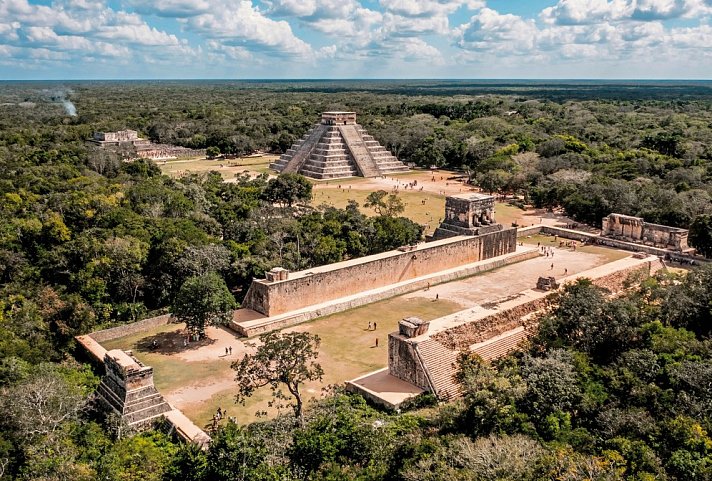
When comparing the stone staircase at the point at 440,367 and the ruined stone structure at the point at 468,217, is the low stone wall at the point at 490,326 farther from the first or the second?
the ruined stone structure at the point at 468,217

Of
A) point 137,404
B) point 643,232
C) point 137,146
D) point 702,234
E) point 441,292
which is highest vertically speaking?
point 137,146

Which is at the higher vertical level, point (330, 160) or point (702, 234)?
point (330, 160)

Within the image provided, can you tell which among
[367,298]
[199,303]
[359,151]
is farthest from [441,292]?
[359,151]

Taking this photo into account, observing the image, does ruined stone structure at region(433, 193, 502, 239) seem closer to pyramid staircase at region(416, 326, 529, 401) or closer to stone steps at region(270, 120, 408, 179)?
pyramid staircase at region(416, 326, 529, 401)

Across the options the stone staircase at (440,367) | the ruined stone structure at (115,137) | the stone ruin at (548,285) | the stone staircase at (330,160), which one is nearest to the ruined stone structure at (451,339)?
the stone staircase at (440,367)

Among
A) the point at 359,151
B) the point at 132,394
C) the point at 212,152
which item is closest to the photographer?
the point at 132,394

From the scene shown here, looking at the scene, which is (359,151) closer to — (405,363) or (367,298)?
(367,298)

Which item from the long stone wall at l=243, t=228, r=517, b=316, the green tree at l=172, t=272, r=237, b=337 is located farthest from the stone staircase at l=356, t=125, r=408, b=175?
the green tree at l=172, t=272, r=237, b=337
